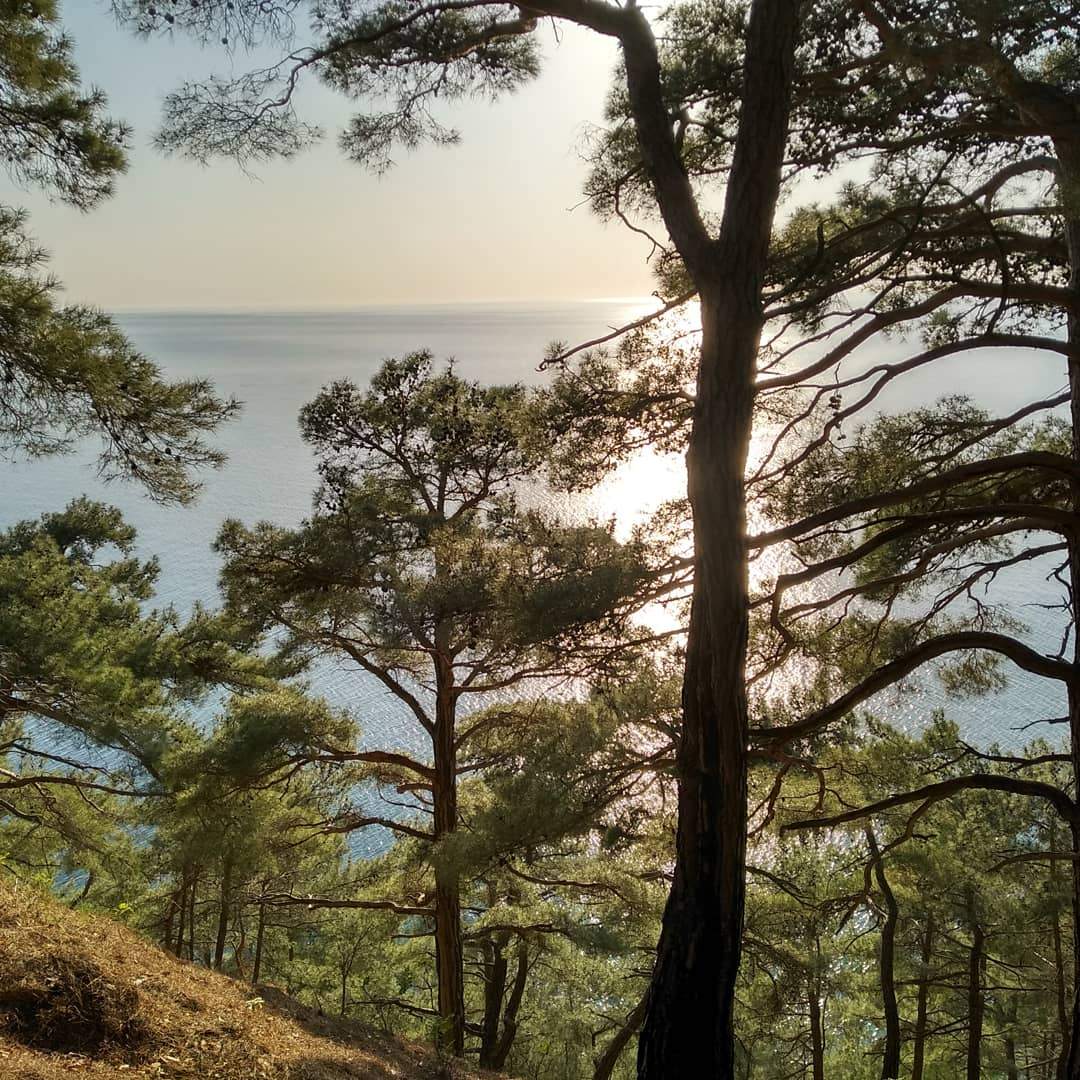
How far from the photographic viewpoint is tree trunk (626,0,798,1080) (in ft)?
11.2

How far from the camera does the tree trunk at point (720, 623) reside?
340cm

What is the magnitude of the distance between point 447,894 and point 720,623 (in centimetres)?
458

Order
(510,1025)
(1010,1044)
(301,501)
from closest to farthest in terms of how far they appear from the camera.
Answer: (510,1025) → (1010,1044) → (301,501)

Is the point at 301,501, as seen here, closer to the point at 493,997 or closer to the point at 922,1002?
the point at 493,997

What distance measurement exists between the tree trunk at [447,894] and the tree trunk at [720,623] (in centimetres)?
351

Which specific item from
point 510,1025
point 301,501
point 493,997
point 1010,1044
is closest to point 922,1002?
point 1010,1044

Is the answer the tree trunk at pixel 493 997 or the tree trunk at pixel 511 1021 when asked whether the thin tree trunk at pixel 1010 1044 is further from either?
the tree trunk at pixel 493 997

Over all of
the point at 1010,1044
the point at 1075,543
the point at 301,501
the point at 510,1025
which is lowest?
the point at 1010,1044

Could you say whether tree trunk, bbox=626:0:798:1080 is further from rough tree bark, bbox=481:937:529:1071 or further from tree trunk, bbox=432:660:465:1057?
rough tree bark, bbox=481:937:529:1071

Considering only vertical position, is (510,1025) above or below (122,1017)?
below

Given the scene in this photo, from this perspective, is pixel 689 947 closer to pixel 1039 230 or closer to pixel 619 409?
pixel 619 409

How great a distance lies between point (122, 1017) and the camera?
11.7ft

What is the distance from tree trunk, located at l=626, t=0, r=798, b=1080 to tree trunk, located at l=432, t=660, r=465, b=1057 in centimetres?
351

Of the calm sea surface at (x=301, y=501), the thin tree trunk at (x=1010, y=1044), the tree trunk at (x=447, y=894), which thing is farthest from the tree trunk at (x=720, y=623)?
the thin tree trunk at (x=1010, y=1044)
